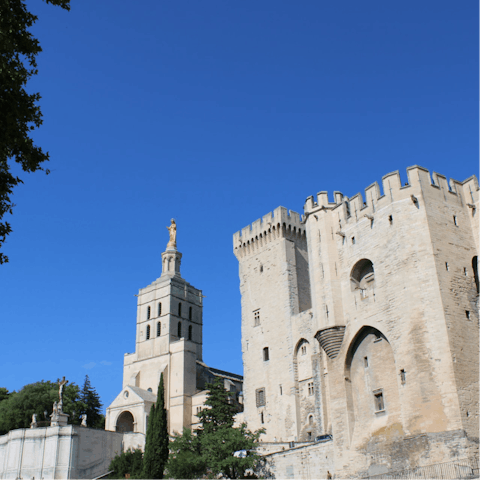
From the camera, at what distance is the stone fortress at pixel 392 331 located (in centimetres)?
2398

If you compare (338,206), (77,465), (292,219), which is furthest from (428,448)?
(77,465)

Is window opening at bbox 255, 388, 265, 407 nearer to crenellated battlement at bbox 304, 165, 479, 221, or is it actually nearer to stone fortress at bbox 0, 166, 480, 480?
stone fortress at bbox 0, 166, 480, 480

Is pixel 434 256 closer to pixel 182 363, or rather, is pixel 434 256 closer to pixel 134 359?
pixel 182 363

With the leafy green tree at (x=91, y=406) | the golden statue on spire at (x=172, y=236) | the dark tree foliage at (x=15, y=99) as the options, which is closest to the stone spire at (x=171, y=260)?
the golden statue on spire at (x=172, y=236)

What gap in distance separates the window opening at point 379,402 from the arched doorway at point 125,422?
1278 inches

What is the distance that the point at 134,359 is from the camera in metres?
60.4

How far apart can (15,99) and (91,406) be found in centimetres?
5382

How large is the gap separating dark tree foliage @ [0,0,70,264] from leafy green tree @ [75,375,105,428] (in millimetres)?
50020

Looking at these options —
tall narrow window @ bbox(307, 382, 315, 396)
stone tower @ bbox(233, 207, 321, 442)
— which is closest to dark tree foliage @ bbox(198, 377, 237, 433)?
stone tower @ bbox(233, 207, 321, 442)

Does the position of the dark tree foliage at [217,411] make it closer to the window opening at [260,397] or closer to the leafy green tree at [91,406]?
the window opening at [260,397]

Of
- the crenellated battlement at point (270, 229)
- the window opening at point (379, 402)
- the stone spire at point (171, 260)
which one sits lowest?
the window opening at point (379, 402)

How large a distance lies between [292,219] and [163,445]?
63.6 feet

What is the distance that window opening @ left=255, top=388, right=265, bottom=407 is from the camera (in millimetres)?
39969

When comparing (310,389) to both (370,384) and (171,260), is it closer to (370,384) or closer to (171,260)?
(370,384)
